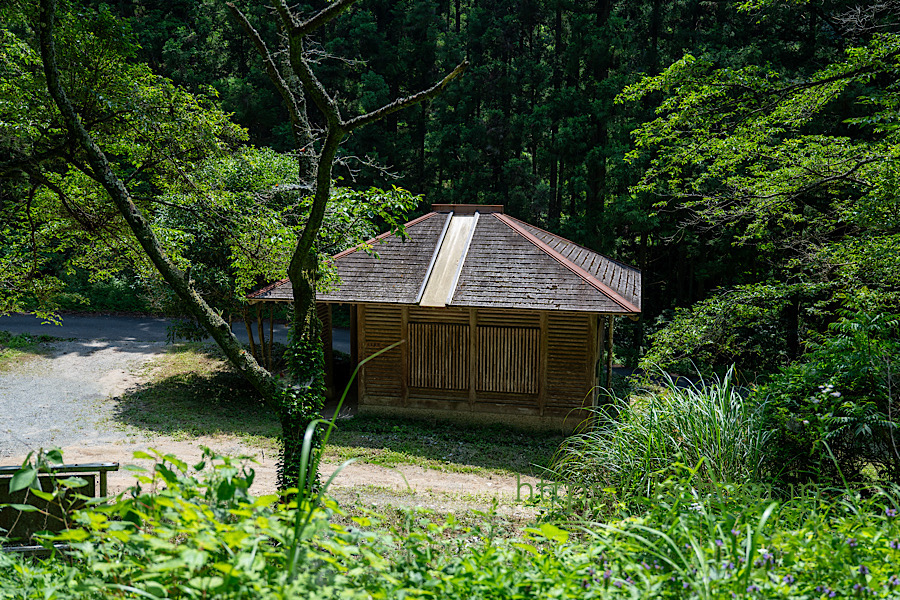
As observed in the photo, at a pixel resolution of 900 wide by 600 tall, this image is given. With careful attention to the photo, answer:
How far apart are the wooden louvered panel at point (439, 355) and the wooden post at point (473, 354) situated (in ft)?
0.26

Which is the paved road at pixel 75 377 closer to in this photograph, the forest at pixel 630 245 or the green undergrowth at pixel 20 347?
the green undergrowth at pixel 20 347

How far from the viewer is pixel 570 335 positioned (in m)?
11.7

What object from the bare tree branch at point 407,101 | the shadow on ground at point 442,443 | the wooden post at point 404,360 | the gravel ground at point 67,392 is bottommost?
the shadow on ground at point 442,443

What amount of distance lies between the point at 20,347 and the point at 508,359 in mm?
14516

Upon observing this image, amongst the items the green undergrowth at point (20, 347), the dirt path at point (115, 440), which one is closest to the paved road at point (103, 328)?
the green undergrowth at point (20, 347)

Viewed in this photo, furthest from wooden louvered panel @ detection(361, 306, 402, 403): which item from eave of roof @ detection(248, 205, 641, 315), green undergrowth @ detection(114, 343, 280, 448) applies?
green undergrowth @ detection(114, 343, 280, 448)

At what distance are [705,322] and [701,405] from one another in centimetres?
553

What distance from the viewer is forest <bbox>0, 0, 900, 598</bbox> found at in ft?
7.16

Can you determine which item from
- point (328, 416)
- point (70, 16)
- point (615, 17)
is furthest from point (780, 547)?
point (615, 17)

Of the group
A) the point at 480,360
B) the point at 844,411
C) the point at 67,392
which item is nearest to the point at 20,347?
the point at 67,392

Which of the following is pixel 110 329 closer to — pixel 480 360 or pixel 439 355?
pixel 439 355

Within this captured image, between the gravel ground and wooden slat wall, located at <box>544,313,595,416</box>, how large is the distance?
7785mm

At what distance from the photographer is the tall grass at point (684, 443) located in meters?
4.19

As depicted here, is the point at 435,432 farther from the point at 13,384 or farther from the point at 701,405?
the point at 13,384
